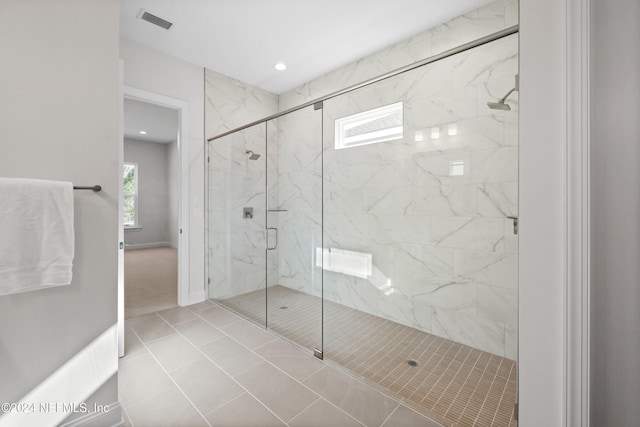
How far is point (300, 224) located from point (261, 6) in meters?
1.88

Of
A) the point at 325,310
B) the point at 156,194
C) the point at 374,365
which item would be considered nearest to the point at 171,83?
the point at 325,310

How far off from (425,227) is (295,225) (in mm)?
1216

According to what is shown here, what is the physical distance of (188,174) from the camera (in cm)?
309

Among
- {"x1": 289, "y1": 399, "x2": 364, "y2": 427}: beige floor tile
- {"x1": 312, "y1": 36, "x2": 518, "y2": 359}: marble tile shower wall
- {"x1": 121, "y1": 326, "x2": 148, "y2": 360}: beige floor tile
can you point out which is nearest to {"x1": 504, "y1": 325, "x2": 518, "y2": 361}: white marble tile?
A: {"x1": 312, "y1": 36, "x2": 518, "y2": 359}: marble tile shower wall

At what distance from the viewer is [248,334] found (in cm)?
244

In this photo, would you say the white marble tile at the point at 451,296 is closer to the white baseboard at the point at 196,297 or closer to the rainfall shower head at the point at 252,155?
the rainfall shower head at the point at 252,155

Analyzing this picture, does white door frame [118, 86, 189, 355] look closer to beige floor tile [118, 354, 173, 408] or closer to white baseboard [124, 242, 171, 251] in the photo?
beige floor tile [118, 354, 173, 408]

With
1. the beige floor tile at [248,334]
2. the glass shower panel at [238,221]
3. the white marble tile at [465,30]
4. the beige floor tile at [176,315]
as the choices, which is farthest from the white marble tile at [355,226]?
the beige floor tile at [176,315]

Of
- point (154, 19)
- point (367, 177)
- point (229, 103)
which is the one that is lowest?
point (367, 177)

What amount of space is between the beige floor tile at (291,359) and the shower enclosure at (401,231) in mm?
91

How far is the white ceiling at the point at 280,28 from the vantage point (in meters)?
2.20

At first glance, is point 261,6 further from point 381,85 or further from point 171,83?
point 171,83

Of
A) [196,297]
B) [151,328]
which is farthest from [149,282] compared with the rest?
[151,328]

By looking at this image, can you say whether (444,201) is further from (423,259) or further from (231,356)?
(231,356)
